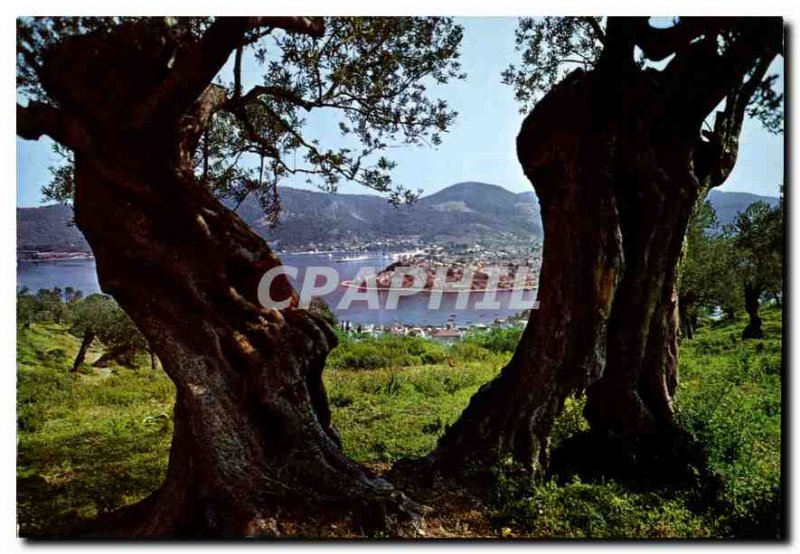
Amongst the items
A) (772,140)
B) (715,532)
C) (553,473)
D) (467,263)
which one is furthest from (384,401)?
(772,140)

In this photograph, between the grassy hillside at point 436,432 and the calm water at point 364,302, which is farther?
the calm water at point 364,302

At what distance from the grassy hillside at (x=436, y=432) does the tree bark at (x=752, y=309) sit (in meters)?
0.13

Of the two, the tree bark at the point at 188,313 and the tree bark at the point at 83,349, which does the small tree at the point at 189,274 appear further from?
the tree bark at the point at 83,349

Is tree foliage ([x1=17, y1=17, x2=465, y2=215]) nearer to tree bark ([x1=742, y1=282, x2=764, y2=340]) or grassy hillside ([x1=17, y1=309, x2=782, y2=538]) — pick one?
grassy hillside ([x1=17, y1=309, x2=782, y2=538])

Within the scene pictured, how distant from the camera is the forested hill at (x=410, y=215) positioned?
4.81 m

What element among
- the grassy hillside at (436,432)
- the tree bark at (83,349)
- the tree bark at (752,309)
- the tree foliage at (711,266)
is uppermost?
the tree foliage at (711,266)

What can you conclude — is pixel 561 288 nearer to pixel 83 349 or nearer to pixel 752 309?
pixel 752 309

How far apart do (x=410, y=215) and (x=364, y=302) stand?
0.79 m

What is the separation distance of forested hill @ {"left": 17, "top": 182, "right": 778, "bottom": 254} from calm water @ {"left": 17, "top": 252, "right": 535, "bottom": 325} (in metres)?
0.17

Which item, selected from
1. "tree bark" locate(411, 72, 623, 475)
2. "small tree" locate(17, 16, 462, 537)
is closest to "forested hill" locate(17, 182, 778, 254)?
"tree bark" locate(411, 72, 623, 475)

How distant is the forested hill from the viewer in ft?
15.8

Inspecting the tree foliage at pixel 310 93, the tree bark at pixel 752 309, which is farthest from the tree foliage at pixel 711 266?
the tree foliage at pixel 310 93
